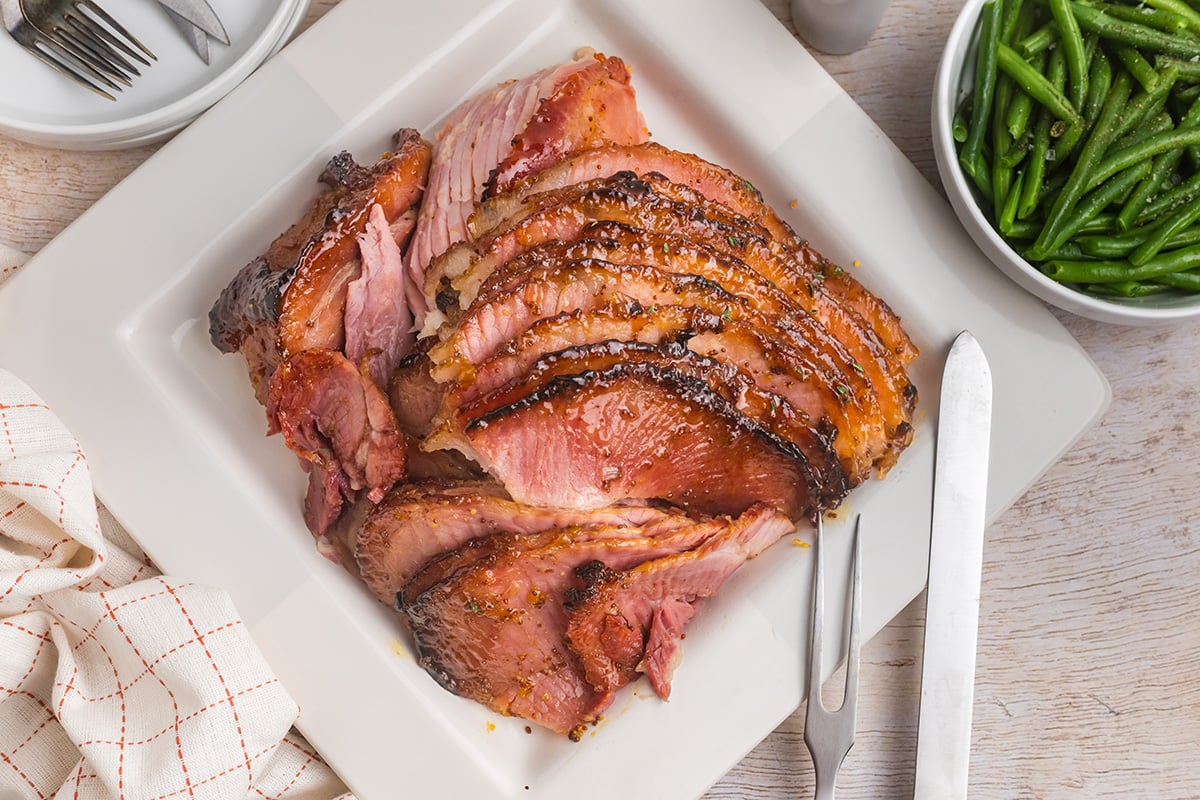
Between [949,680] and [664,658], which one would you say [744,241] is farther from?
[949,680]

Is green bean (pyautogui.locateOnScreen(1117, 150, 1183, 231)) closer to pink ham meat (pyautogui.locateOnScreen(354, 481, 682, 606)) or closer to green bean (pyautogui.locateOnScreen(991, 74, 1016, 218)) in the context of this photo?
green bean (pyautogui.locateOnScreen(991, 74, 1016, 218))

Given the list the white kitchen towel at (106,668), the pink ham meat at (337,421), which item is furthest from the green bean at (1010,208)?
the white kitchen towel at (106,668)

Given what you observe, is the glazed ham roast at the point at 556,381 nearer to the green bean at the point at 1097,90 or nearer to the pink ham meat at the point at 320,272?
the pink ham meat at the point at 320,272

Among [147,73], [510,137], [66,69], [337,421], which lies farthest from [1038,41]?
[66,69]

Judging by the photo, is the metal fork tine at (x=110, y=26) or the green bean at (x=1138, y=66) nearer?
the green bean at (x=1138, y=66)

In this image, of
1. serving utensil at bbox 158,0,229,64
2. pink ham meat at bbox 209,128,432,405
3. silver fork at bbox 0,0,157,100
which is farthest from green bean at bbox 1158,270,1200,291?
silver fork at bbox 0,0,157,100
